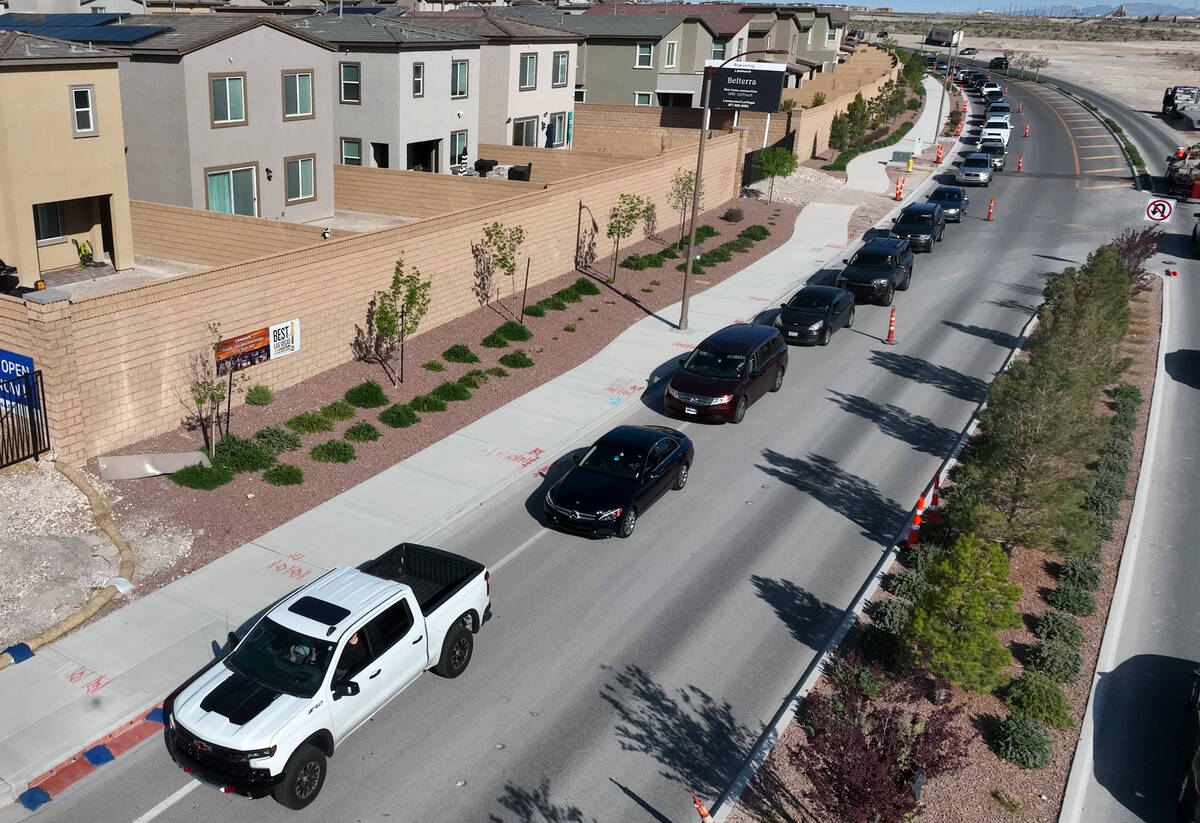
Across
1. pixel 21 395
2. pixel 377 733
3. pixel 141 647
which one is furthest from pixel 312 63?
pixel 377 733

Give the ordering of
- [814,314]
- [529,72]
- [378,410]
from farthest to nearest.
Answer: [529,72] < [814,314] < [378,410]

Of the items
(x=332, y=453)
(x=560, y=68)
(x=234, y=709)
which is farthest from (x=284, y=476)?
(x=560, y=68)

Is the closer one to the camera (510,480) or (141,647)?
(141,647)

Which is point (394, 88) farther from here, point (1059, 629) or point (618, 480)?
point (1059, 629)

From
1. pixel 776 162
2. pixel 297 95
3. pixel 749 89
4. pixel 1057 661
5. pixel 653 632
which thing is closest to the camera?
pixel 1057 661

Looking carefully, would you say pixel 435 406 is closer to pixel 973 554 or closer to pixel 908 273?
pixel 973 554

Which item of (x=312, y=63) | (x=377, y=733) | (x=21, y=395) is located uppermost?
(x=312, y=63)

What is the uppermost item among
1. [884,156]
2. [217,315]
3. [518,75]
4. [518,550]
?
[518,75]

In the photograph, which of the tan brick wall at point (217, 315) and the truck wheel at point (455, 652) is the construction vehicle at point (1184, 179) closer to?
the tan brick wall at point (217, 315)

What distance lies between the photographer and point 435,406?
2294 centimetres

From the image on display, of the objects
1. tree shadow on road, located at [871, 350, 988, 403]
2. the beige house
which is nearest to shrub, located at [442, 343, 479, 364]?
the beige house

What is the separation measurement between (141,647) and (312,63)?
87.7ft

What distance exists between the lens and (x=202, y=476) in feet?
61.1

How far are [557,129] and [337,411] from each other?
109 ft
